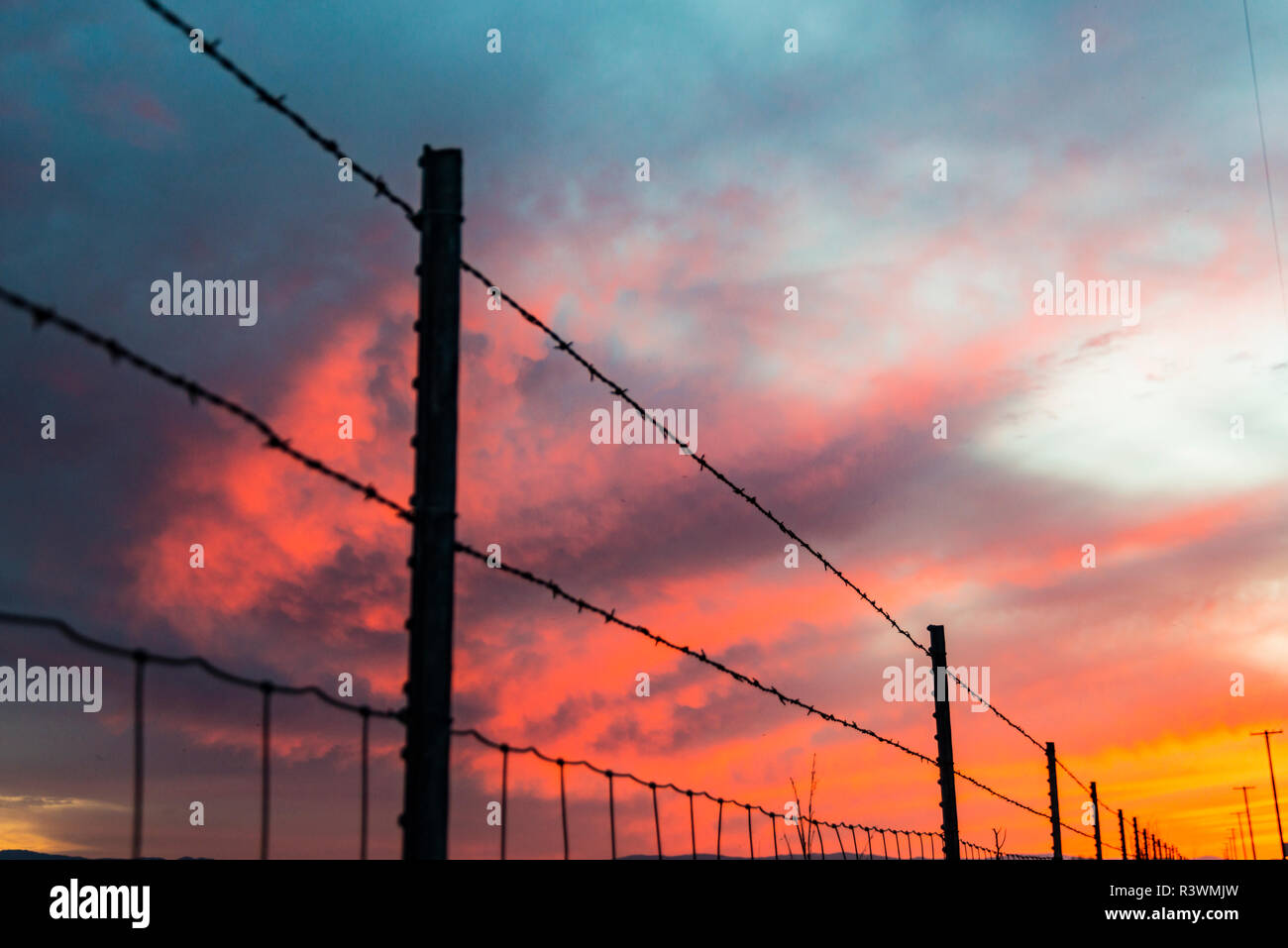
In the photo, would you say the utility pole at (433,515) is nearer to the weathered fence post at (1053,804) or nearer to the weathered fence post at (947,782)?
the weathered fence post at (947,782)

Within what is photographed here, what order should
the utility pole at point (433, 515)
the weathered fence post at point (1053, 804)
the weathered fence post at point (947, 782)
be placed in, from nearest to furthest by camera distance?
1. the utility pole at point (433, 515)
2. the weathered fence post at point (947, 782)
3. the weathered fence post at point (1053, 804)

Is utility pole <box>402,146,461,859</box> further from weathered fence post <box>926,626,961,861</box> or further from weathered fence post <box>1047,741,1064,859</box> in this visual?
weathered fence post <box>1047,741,1064,859</box>

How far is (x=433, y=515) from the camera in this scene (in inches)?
197

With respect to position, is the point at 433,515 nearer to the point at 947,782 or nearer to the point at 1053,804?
the point at 947,782

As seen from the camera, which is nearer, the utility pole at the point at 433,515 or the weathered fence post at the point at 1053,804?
the utility pole at the point at 433,515

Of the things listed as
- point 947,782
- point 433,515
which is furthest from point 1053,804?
point 433,515

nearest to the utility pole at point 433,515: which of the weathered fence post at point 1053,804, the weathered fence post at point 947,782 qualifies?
the weathered fence post at point 947,782

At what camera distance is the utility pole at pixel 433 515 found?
479cm

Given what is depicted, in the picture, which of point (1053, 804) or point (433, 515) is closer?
point (433, 515)

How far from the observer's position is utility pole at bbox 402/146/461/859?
188 inches

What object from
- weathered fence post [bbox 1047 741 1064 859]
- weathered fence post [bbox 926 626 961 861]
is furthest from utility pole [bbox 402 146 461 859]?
weathered fence post [bbox 1047 741 1064 859]
